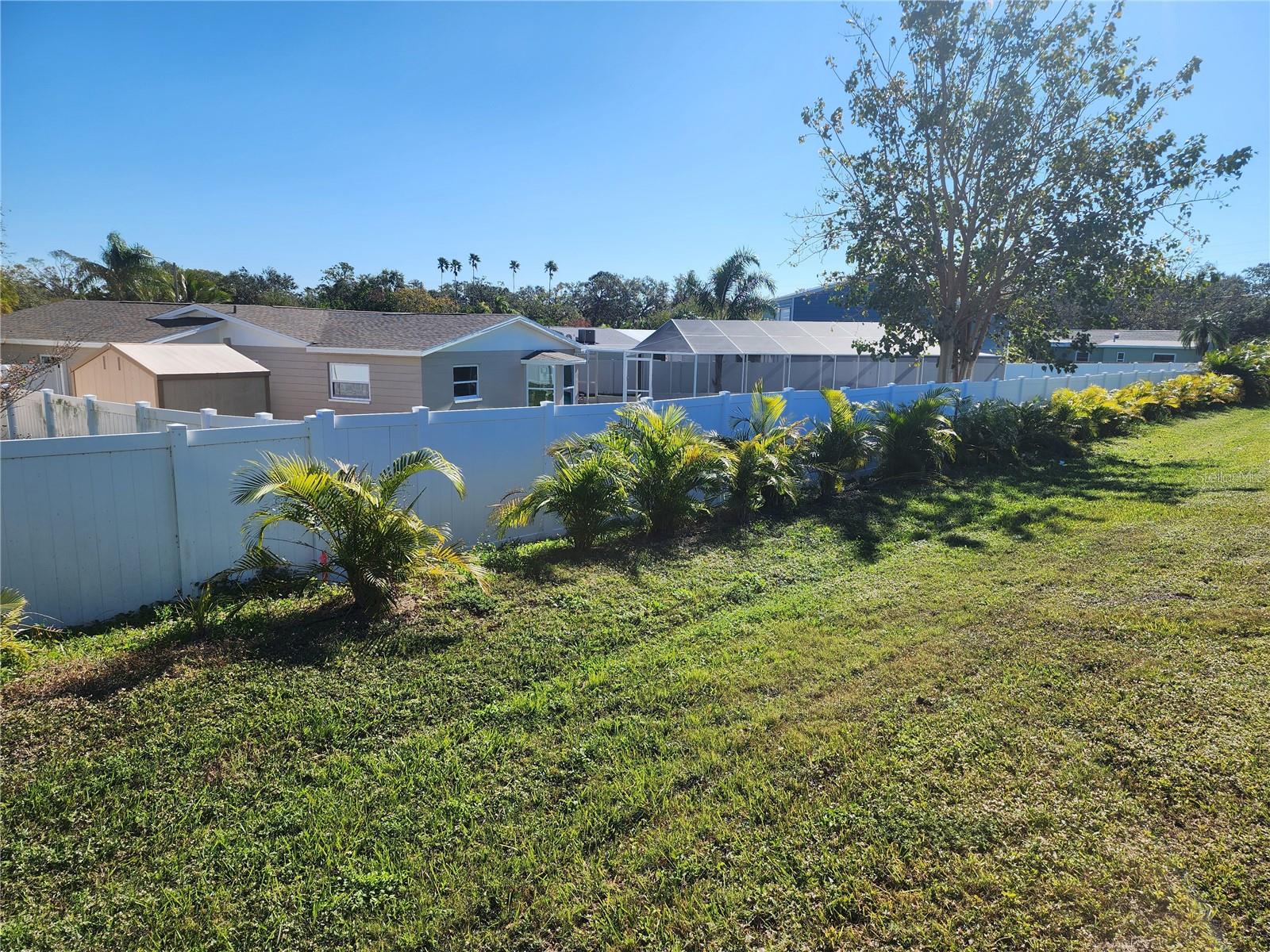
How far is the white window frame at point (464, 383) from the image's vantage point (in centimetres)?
1870

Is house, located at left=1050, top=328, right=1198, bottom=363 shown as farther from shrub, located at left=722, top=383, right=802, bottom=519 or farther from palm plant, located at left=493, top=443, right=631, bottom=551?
palm plant, located at left=493, top=443, right=631, bottom=551

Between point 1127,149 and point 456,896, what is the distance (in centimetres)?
1918

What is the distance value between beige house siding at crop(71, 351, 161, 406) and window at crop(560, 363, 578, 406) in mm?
10797

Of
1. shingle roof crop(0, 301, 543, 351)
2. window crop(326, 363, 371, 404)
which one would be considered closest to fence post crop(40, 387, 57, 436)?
shingle roof crop(0, 301, 543, 351)

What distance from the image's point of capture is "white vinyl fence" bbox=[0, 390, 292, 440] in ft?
26.6

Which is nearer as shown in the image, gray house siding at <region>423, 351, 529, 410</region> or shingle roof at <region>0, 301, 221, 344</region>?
gray house siding at <region>423, 351, 529, 410</region>

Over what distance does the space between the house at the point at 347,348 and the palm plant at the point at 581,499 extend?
11068 mm

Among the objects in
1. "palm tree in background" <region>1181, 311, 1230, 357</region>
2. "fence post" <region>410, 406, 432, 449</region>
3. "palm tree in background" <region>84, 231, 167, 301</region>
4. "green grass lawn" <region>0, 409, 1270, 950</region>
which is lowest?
"green grass lawn" <region>0, 409, 1270, 950</region>

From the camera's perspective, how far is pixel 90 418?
9680 mm

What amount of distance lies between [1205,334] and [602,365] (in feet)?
121

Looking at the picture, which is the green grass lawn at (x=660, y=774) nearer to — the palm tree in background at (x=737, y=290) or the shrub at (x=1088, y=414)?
the shrub at (x=1088, y=414)

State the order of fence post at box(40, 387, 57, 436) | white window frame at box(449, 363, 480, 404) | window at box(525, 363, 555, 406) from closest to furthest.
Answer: fence post at box(40, 387, 57, 436)
white window frame at box(449, 363, 480, 404)
window at box(525, 363, 555, 406)

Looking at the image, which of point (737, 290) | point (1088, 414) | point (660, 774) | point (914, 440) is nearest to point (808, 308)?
point (737, 290)

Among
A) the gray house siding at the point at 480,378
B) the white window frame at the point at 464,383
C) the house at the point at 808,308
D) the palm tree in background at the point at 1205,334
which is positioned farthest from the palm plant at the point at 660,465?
the palm tree in background at the point at 1205,334
